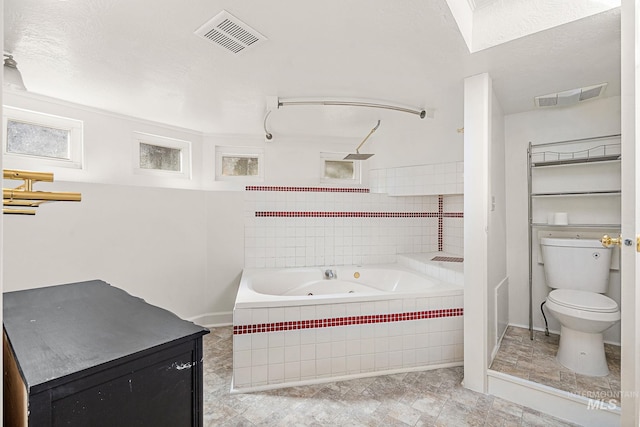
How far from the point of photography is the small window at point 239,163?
3426mm

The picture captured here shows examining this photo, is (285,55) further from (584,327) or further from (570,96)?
(584,327)

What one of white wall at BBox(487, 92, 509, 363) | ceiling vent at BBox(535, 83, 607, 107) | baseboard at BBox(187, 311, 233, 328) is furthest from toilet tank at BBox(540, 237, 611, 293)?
baseboard at BBox(187, 311, 233, 328)

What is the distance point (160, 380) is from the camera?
876 mm

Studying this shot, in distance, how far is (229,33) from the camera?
150cm

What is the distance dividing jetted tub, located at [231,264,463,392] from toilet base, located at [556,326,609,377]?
→ 0.67 meters

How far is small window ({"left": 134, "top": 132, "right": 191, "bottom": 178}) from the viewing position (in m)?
2.94

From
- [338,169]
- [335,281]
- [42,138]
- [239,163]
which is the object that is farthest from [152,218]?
[338,169]

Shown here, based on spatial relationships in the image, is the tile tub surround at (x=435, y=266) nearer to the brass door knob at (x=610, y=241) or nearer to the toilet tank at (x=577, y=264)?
the toilet tank at (x=577, y=264)

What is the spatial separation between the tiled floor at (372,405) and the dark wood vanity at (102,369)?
102 centimetres

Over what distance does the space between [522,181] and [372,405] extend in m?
2.28

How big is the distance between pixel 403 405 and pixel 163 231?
2503mm

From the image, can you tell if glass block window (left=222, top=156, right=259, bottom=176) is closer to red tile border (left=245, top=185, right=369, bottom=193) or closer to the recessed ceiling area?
red tile border (left=245, top=185, right=369, bottom=193)

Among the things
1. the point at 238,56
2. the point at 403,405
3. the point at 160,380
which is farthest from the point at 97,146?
the point at 403,405

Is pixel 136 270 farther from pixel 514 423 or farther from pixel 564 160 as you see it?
pixel 564 160
